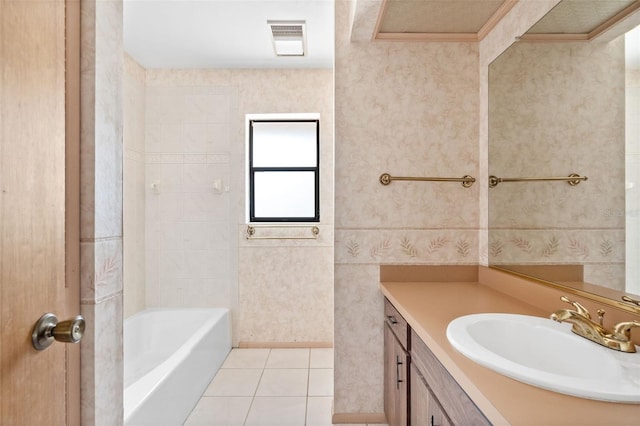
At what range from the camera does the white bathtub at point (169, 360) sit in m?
1.73

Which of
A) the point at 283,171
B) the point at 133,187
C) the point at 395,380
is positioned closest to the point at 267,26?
the point at 283,171

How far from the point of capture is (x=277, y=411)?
6.99ft

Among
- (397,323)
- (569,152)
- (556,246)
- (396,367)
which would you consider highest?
(569,152)

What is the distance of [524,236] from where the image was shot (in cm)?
157

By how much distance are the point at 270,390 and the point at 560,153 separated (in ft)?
7.38

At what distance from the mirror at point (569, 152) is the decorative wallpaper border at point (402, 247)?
0.67ft

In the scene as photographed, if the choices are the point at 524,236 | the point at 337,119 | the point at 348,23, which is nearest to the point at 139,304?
the point at 337,119

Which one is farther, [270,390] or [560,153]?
[270,390]

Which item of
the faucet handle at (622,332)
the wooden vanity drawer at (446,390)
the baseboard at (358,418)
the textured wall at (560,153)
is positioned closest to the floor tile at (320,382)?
the baseboard at (358,418)

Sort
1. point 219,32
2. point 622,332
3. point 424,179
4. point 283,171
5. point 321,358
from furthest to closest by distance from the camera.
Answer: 1. point 283,171
2. point 321,358
3. point 219,32
4. point 424,179
5. point 622,332

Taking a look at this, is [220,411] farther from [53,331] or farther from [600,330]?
[600,330]

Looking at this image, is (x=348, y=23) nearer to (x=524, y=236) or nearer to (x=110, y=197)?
(x=524, y=236)

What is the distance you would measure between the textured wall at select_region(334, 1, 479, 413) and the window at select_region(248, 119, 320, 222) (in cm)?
137

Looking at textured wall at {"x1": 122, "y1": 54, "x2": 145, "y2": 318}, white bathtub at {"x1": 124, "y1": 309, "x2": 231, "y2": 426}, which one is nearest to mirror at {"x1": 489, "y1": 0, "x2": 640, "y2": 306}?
white bathtub at {"x1": 124, "y1": 309, "x2": 231, "y2": 426}
